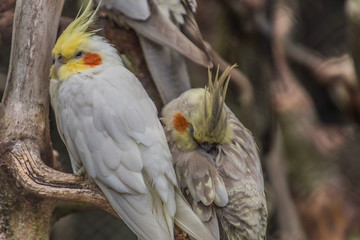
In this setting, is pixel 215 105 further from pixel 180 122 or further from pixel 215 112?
pixel 180 122

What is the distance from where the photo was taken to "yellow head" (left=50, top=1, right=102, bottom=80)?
1.82m

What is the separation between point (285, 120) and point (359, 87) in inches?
25.5

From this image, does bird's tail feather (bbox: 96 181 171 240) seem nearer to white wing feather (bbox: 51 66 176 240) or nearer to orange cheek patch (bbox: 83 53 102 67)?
white wing feather (bbox: 51 66 176 240)

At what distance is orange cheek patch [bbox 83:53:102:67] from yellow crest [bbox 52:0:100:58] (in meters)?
0.04

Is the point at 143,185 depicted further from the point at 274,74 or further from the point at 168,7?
the point at 274,74

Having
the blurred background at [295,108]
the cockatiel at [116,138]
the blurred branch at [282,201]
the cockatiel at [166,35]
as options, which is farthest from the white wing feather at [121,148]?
the blurred branch at [282,201]

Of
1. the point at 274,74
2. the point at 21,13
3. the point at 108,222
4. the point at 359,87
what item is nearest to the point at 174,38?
the point at 21,13

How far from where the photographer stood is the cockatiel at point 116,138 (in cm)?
172

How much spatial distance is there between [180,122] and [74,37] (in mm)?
484

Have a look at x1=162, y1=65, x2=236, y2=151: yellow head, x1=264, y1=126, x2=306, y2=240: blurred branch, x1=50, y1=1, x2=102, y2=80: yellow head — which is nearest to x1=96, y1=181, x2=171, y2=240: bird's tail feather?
x1=162, y1=65, x2=236, y2=151: yellow head

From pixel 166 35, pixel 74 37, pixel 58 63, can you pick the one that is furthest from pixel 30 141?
pixel 166 35

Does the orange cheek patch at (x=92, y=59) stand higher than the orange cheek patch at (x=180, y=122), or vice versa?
the orange cheek patch at (x=92, y=59)

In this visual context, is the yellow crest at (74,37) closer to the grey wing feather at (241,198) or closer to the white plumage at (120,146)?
the white plumage at (120,146)

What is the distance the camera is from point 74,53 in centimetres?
182
